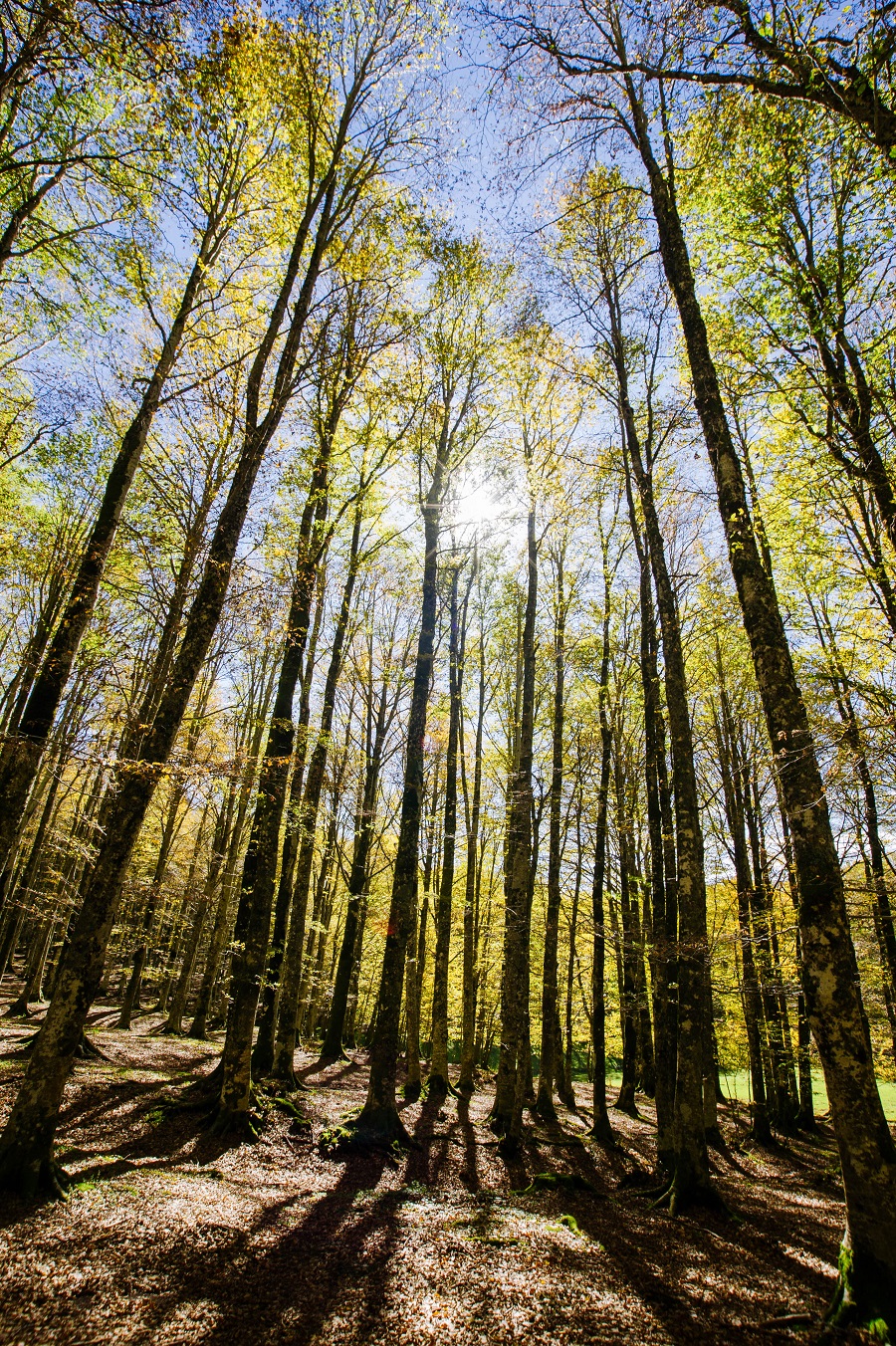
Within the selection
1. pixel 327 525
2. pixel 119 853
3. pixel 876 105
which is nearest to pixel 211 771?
pixel 119 853

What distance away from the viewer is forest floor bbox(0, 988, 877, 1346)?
12.2ft

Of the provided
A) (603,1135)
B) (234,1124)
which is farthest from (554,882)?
(234,1124)

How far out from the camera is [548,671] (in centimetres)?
1784

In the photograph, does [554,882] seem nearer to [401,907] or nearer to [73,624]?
[401,907]

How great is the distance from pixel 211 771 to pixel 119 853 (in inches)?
54.6

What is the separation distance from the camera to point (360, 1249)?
511 centimetres

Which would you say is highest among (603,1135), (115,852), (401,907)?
(115,852)

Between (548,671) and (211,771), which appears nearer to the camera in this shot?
(211,771)

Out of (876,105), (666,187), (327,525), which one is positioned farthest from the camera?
(327,525)

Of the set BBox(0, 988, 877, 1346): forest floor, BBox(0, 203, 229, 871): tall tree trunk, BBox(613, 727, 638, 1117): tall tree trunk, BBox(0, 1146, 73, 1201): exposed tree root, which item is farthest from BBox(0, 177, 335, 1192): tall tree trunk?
BBox(613, 727, 638, 1117): tall tree trunk

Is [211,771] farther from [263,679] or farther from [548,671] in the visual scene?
[263,679]

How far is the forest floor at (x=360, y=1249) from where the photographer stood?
371 centimetres

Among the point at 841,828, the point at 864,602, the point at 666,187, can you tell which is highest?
the point at 666,187

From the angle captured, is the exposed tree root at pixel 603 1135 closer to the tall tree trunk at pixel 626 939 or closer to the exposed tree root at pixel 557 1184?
the tall tree trunk at pixel 626 939
